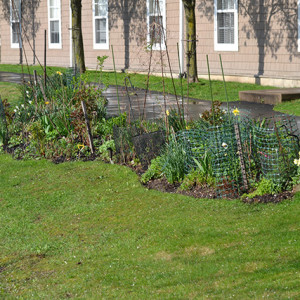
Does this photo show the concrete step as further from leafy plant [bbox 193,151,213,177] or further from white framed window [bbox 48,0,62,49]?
white framed window [bbox 48,0,62,49]

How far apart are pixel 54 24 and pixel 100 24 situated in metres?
3.32

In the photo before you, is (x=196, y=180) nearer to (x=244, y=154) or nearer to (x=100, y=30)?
(x=244, y=154)

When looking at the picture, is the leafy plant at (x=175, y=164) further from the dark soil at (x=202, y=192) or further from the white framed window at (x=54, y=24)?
the white framed window at (x=54, y=24)

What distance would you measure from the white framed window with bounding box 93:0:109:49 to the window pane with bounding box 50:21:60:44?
2.82 meters

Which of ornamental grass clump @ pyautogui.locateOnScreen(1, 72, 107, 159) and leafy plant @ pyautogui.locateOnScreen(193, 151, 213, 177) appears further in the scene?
ornamental grass clump @ pyautogui.locateOnScreen(1, 72, 107, 159)

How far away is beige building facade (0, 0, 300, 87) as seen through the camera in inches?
732

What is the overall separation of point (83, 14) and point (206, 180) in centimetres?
1893

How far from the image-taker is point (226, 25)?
2047cm

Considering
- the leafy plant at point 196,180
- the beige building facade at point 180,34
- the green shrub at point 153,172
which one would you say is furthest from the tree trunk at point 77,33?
the leafy plant at point 196,180

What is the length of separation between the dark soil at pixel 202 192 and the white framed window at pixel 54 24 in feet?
64.7

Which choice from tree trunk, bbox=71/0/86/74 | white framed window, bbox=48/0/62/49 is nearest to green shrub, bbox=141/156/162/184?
tree trunk, bbox=71/0/86/74

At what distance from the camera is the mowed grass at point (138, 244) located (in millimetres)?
5504

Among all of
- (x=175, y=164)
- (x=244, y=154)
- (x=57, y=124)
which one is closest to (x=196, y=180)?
(x=175, y=164)

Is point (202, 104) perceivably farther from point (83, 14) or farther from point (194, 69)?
point (83, 14)
